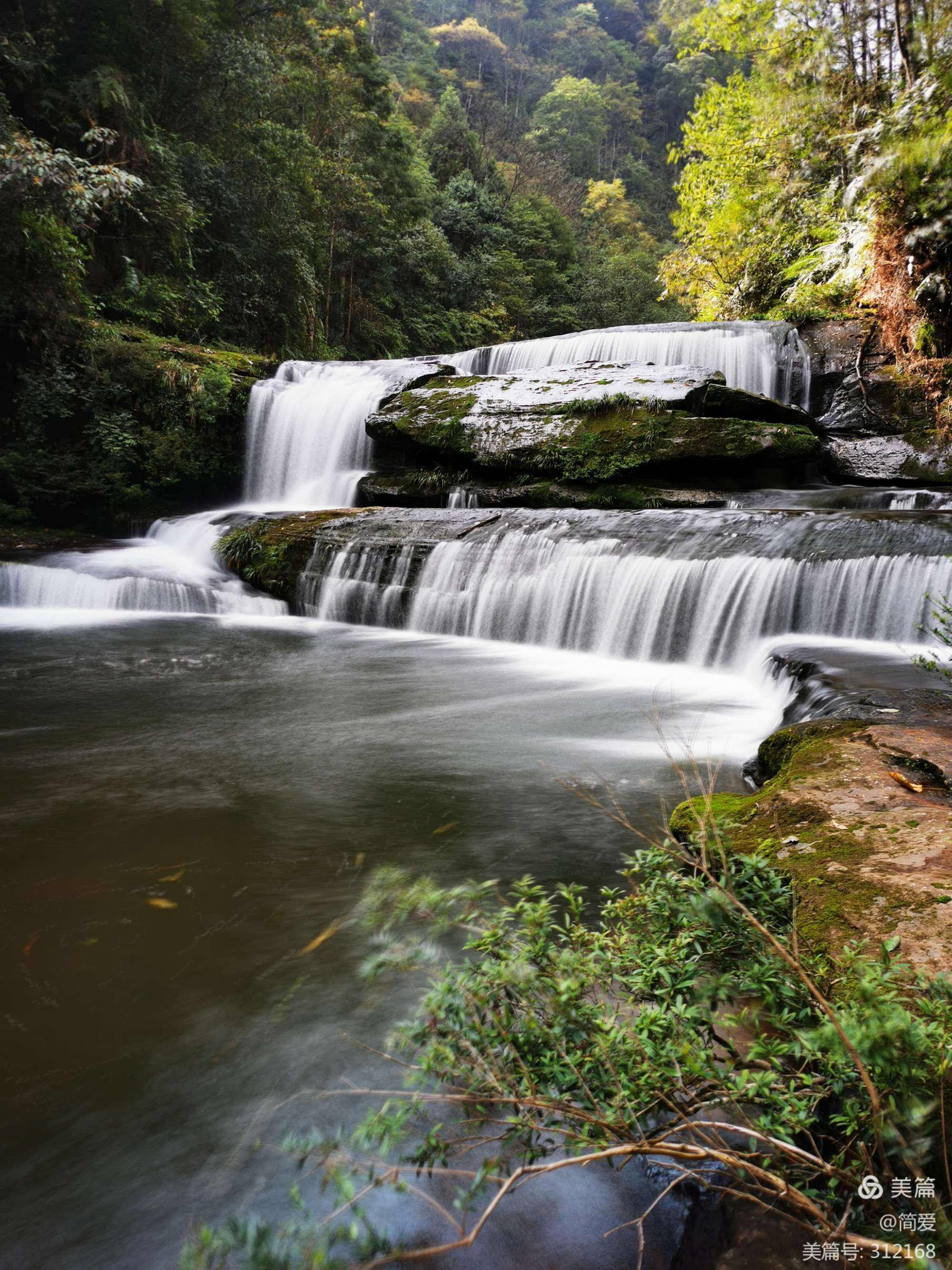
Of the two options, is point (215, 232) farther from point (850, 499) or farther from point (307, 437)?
point (850, 499)

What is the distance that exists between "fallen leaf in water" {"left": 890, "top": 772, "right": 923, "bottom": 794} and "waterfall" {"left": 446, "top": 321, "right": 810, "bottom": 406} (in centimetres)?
1166

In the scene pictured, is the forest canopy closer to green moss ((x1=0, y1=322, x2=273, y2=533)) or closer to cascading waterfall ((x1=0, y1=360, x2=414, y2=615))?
green moss ((x1=0, y1=322, x2=273, y2=533))

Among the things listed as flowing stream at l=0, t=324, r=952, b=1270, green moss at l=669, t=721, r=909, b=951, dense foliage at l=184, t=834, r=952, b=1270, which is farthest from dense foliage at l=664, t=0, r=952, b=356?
dense foliage at l=184, t=834, r=952, b=1270

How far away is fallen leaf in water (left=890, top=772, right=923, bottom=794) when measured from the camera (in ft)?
9.65

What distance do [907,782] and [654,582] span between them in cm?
517

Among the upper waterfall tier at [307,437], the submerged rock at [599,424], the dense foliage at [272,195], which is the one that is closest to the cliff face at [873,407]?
the submerged rock at [599,424]

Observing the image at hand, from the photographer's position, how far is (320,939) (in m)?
2.71

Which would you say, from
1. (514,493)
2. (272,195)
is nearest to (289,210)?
(272,195)

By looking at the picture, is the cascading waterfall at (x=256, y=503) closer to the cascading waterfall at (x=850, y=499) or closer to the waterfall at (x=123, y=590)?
the waterfall at (x=123, y=590)

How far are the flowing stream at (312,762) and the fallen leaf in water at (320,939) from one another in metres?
0.02

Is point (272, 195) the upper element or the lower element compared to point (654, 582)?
upper

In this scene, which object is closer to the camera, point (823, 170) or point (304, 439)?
point (304, 439)

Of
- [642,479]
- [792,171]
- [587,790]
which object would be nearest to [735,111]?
[792,171]

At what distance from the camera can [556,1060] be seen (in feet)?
5.04
